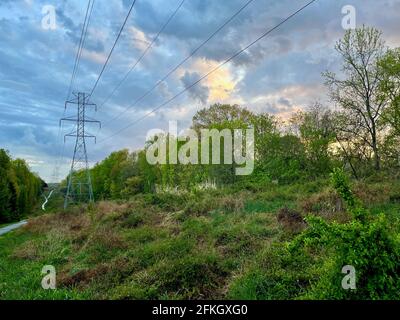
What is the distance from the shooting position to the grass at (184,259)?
23.1 ft

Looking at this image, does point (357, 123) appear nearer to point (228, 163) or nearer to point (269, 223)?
point (228, 163)

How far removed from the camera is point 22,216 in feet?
174

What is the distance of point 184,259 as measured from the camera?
8273 mm

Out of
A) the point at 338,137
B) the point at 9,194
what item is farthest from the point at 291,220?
the point at 9,194

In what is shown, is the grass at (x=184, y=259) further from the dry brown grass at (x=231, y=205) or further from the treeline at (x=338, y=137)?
the treeline at (x=338, y=137)

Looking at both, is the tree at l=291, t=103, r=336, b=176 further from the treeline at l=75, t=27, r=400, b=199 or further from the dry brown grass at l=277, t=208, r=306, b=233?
the dry brown grass at l=277, t=208, r=306, b=233

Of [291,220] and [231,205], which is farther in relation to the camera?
[231,205]

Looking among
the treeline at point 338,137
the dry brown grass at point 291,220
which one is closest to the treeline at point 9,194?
the treeline at point 338,137

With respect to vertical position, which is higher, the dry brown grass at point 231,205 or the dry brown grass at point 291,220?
the dry brown grass at point 231,205

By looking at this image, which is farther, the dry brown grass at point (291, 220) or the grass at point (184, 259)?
the dry brown grass at point (291, 220)

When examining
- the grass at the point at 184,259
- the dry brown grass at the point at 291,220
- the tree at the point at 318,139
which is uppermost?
the tree at the point at 318,139

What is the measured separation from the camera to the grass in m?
7.03

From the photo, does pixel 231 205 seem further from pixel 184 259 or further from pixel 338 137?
pixel 338 137
